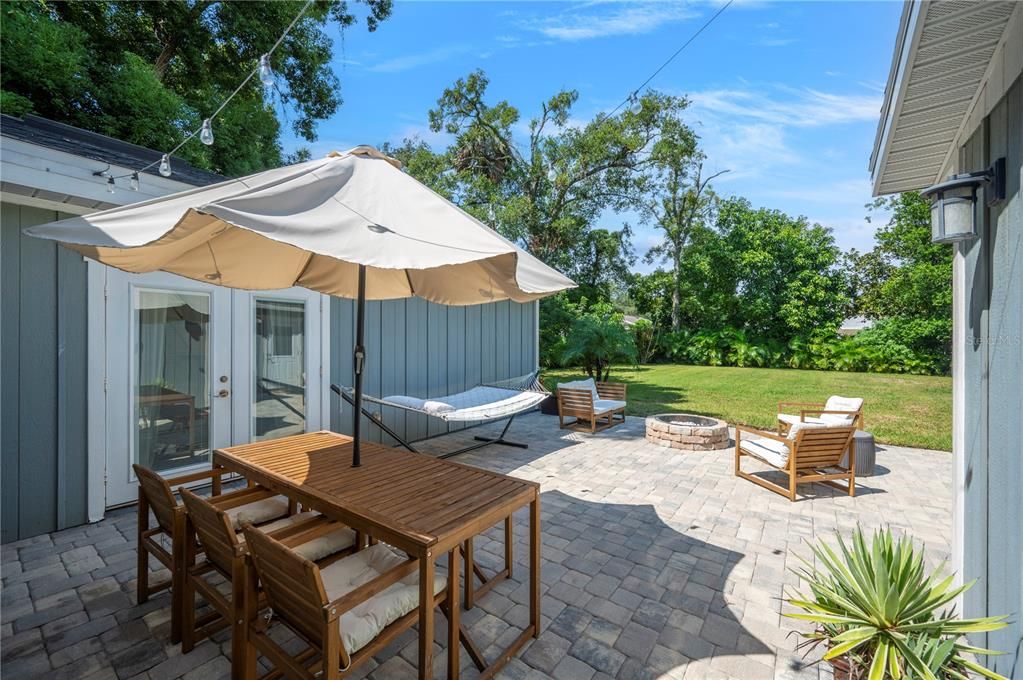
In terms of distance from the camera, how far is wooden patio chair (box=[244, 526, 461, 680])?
1.42 metres

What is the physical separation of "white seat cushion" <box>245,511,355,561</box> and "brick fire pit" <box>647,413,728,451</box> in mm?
4697

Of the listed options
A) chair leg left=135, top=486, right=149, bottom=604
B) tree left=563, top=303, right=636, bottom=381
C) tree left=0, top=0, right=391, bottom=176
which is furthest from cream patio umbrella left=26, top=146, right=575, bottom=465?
tree left=0, top=0, right=391, bottom=176

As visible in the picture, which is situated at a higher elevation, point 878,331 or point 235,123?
point 235,123

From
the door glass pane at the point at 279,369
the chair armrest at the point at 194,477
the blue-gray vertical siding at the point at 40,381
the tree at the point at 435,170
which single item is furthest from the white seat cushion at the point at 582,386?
the tree at the point at 435,170

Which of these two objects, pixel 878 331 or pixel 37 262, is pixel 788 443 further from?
pixel 878 331

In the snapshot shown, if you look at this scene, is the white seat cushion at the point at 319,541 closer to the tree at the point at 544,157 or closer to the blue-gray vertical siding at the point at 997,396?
the blue-gray vertical siding at the point at 997,396

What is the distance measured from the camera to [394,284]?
361cm

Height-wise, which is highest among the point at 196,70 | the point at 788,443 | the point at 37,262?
the point at 196,70

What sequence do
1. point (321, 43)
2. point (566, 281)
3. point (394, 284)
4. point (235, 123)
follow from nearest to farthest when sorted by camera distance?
1. point (566, 281)
2. point (394, 284)
3. point (235, 123)
4. point (321, 43)

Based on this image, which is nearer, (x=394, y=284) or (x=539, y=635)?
(x=539, y=635)

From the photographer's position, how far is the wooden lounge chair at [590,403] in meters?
6.79

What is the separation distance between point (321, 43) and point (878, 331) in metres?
21.8

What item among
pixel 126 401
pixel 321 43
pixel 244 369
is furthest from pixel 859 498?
pixel 321 43

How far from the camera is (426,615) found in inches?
65.4
